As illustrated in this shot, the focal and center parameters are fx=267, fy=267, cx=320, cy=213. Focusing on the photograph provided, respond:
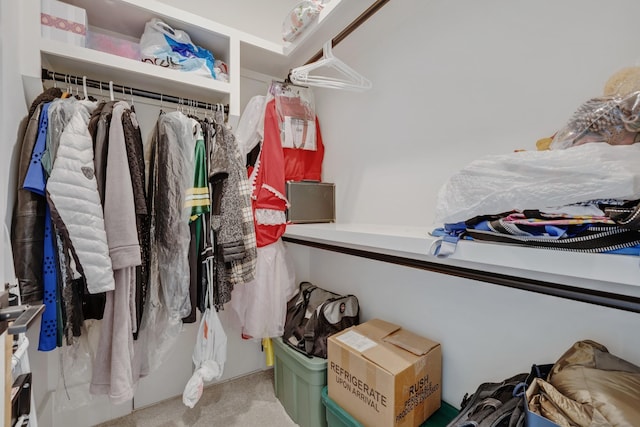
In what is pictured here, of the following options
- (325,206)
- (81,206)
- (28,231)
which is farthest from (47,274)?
(325,206)

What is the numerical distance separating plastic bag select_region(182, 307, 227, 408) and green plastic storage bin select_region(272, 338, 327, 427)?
37cm

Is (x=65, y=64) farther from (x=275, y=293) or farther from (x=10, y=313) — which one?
(x=275, y=293)

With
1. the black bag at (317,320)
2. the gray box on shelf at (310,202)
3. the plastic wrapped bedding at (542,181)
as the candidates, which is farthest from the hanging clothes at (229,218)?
the plastic wrapped bedding at (542,181)

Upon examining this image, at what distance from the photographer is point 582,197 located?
1.77ft

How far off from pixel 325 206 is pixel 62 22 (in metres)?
1.41

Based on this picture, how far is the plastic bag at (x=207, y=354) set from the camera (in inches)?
47.8

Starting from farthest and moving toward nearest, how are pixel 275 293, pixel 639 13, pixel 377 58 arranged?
pixel 275 293 < pixel 377 58 < pixel 639 13

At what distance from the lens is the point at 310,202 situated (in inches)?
64.3

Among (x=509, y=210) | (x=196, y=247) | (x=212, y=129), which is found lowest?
(x=196, y=247)

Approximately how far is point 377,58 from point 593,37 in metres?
0.88

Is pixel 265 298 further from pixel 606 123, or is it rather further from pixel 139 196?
pixel 606 123

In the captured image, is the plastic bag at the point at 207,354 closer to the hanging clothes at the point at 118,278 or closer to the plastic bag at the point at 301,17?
the hanging clothes at the point at 118,278

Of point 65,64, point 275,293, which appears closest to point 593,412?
point 275,293

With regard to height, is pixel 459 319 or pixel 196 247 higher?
pixel 196 247
